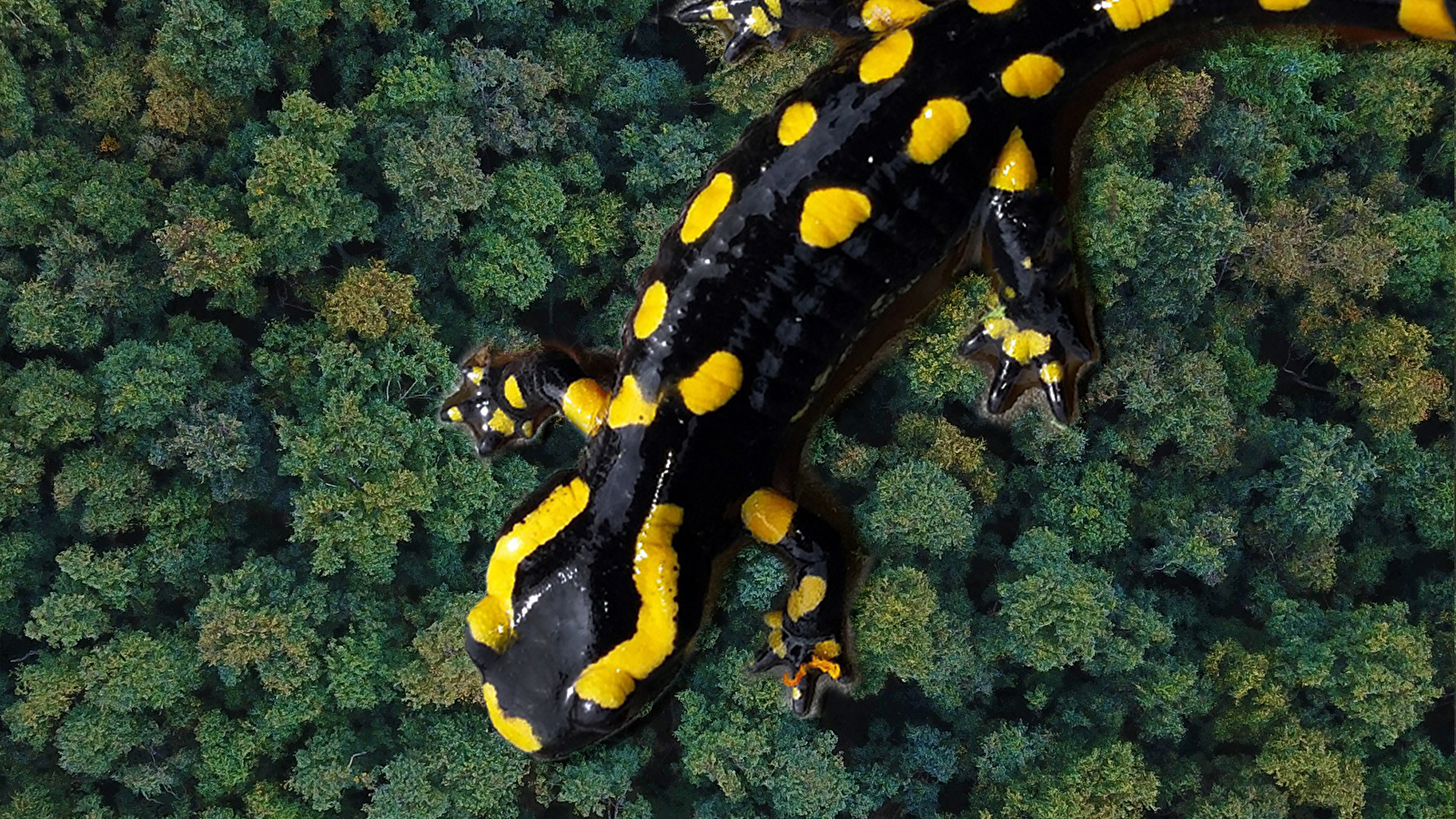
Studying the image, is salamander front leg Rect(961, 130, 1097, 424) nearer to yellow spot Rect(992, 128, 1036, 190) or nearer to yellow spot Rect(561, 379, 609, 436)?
yellow spot Rect(992, 128, 1036, 190)

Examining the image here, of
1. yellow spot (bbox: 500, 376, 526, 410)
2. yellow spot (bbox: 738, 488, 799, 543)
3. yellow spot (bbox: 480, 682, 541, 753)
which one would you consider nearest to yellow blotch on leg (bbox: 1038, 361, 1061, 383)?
yellow spot (bbox: 738, 488, 799, 543)

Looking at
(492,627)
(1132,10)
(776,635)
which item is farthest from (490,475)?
(1132,10)

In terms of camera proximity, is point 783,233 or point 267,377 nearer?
point 783,233

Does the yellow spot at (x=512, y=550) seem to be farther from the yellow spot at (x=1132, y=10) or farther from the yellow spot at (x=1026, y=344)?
the yellow spot at (x=1132, y=10)

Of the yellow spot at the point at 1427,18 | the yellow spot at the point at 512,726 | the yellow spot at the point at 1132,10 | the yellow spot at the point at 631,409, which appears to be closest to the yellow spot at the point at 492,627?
the yellow spot at the point at 512,726

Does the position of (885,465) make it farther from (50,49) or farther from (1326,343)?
(50,49)

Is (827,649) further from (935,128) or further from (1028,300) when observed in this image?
(935,128)

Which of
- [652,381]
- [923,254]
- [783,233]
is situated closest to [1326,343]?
[923,254]
